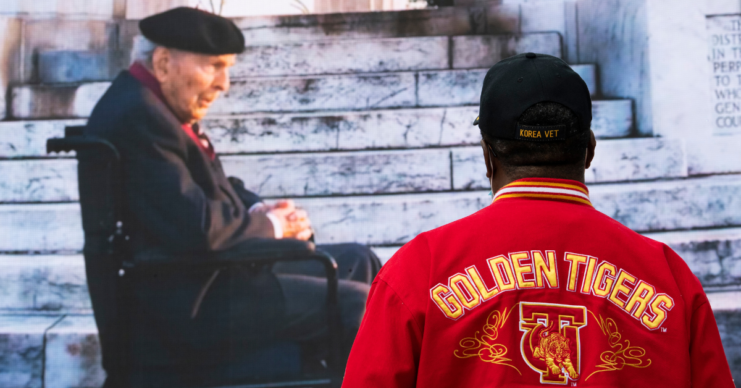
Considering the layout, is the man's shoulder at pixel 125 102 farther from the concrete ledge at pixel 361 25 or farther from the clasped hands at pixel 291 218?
the clasped hands at pixel 291 218

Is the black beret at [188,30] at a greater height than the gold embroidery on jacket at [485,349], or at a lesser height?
Result: greater

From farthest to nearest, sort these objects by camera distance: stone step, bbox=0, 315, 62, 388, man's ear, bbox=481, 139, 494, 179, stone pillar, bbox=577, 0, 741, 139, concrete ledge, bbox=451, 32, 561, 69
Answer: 1. concrete ledge, bbox=451, 32, 561, 69
2. stone pillar, bbox=577, 0, 741, 139
3. stone step, bbox=0, 315, 62, 388
4. man's ear, bbox=481, 139, 494, 179

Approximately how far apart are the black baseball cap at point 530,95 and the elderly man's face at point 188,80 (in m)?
2.34

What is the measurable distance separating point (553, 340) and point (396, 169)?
214 cm

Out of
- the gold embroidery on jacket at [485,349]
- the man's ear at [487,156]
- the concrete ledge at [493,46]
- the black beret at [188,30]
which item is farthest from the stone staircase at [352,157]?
the gold embroidery on jacket at [485,349]

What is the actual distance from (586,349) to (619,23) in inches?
107

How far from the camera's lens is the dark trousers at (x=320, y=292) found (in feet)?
9.19

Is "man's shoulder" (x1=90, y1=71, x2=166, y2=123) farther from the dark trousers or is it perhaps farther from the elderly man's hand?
the dark trousers

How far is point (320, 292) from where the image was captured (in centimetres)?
282

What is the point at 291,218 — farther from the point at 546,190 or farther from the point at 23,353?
the point at 546,190

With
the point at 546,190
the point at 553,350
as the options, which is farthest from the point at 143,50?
the point at 553,350


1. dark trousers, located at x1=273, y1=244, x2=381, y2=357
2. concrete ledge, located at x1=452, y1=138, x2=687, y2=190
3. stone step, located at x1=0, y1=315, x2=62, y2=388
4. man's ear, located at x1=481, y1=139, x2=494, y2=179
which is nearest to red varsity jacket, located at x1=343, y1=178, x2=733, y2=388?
man's ear, located at x1=481, y1=139, x2=494, y2=179

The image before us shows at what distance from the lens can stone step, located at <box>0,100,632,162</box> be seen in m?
2.92

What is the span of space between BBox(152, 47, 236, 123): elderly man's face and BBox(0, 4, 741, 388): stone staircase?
9 centimetres
